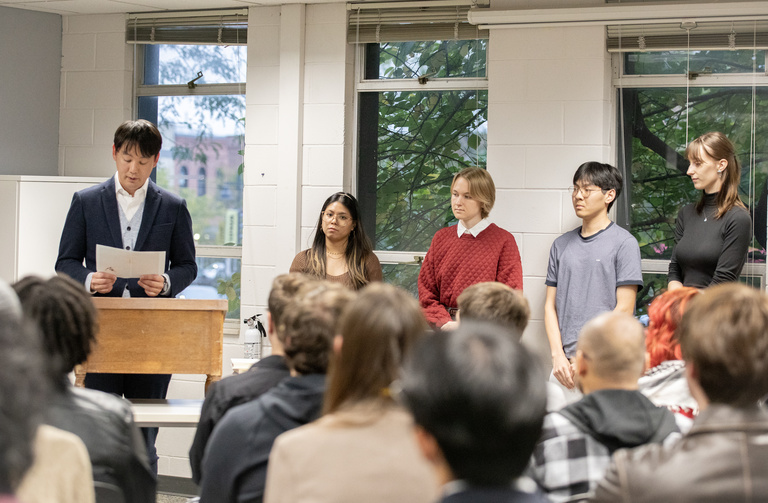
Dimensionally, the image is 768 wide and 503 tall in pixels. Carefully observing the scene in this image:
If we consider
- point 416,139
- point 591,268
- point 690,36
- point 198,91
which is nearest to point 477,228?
point 591,268

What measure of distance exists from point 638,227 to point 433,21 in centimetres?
151

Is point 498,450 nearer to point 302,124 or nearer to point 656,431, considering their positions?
point 656,431

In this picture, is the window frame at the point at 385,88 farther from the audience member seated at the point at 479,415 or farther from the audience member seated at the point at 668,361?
the audience member seated at the point at 479,415

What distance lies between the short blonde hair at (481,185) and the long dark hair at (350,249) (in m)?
0.51

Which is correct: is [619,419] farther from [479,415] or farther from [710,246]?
[710,246]

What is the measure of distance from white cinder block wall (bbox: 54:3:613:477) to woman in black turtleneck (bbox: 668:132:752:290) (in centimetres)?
53

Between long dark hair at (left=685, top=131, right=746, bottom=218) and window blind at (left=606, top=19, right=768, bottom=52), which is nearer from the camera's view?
long dark hair at (left=685, top=131, right=746, bottom=218)

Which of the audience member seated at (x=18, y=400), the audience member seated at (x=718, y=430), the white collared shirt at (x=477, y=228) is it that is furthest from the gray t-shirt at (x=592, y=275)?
the audience member seated at (x=18, y=400)

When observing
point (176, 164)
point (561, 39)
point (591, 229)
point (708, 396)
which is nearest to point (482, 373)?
point (708, 396)

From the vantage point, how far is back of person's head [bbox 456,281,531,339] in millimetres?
2061

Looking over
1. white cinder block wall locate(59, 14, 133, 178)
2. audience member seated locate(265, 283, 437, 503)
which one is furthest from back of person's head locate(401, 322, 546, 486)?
white cinder block wall locate(59, 14, 133, 178)

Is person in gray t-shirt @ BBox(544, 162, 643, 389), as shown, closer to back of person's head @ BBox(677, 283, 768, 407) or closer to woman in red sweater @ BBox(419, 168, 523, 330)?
woman in red sweater @ BBox(419, 168, 523, 330)

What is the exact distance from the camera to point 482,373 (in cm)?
97

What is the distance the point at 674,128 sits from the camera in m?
4.04
